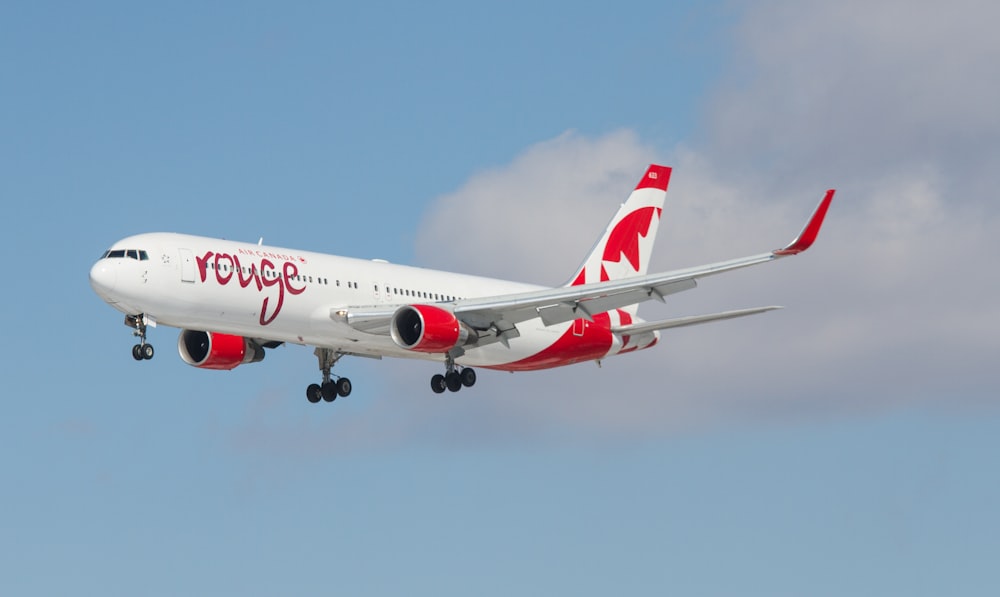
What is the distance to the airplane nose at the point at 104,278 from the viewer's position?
53.5m

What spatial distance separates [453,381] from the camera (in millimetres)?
61312

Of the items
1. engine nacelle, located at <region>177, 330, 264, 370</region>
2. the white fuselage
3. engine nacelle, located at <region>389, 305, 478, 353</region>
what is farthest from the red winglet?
engine nacelle, located at <region>177, 330, 264, 370</region>

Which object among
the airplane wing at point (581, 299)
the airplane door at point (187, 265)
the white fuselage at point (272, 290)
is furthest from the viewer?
the airplane wing at point (581, 299)

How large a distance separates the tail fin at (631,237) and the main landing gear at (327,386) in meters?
10.3

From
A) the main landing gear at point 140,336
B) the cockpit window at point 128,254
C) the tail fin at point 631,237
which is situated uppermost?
the tail fin at point 631,237

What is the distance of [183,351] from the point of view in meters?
61.7

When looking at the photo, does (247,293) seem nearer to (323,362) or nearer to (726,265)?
(323,362)

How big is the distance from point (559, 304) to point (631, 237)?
38.6 ft

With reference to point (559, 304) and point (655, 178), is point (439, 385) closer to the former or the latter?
point (559, 304)

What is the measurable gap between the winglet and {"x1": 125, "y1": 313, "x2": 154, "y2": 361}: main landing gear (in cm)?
1976

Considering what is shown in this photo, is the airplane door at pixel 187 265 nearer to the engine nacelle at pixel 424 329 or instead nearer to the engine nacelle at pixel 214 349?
the engine nacelle at pixel 214 349

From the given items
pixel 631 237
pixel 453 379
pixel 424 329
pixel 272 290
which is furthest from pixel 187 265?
pixel 631 237

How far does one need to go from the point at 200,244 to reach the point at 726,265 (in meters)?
16.6

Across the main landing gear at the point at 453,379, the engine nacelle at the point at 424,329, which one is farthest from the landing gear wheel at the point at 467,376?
the engine nacelle at the point at 424,329
